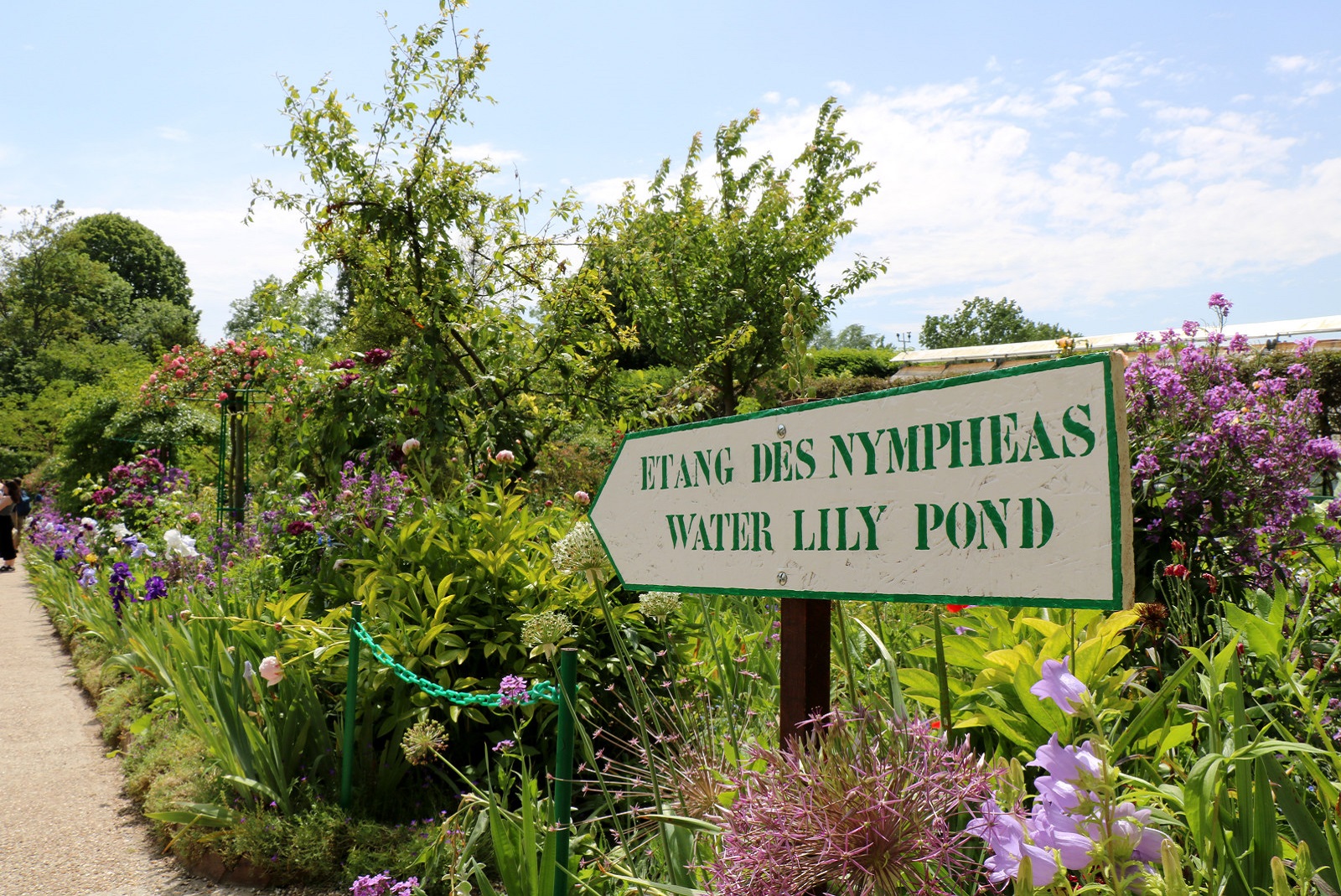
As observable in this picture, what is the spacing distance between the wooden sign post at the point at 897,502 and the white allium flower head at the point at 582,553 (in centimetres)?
12

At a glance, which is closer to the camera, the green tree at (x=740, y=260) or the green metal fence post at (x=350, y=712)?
the green metal fence post at (x=350, y=712)

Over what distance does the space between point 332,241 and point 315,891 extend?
3650 mm

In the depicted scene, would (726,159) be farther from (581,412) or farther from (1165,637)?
(1165,637)

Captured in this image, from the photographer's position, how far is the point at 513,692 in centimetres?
212

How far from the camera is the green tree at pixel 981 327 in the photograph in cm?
6144

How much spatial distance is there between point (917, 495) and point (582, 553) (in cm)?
78

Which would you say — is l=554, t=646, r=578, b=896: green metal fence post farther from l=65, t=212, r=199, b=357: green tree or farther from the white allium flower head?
l=65, t=212, r=199, b=357: green tree

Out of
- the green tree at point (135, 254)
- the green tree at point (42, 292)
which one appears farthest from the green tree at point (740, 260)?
the green tree at point (135, 254)

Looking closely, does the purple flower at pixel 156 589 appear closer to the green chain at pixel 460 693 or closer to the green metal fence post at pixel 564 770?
the green chain at pixel 460 693

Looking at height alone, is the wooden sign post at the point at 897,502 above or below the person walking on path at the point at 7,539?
above

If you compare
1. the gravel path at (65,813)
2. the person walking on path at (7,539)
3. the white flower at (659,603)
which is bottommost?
the gravel path at (65,813)

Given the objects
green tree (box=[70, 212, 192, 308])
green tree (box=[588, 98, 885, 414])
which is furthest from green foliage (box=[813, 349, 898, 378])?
green tree (box=[70, 212, 192, 308])

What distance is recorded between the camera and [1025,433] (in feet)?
3.05

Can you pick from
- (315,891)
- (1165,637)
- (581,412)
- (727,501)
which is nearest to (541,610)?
(315,891)
